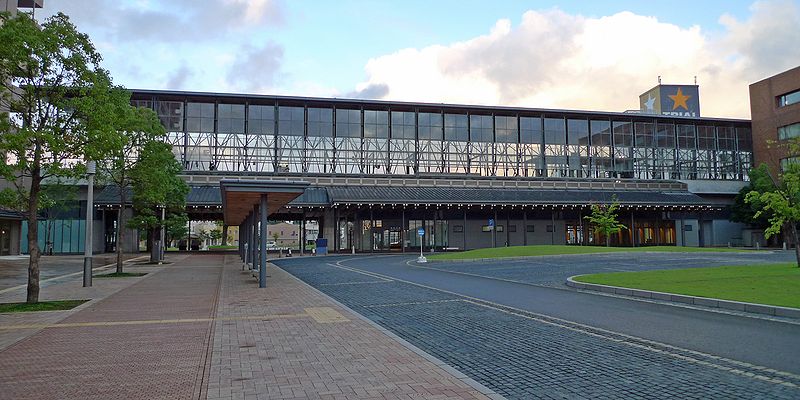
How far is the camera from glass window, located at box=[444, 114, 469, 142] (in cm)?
6359

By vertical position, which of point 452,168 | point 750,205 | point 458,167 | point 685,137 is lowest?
point 750,205

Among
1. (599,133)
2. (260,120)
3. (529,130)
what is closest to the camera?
(260,120)

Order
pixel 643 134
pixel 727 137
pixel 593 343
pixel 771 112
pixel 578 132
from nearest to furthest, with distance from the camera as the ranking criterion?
1. pixel 593 343
2. pixel 771 112
3. pixel 578 132
4. pixel 643 134
5. pixel 727 137

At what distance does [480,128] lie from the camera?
64.2 m

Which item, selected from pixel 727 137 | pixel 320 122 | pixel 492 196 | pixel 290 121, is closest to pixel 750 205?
pixel 727 137

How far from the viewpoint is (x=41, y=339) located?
9195 millimetres

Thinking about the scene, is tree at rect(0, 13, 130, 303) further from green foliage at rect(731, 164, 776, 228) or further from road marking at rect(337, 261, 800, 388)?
green foliage at rect(731, 164, 776, 228)

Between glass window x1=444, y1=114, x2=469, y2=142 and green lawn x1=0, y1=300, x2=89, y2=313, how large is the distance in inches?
2062

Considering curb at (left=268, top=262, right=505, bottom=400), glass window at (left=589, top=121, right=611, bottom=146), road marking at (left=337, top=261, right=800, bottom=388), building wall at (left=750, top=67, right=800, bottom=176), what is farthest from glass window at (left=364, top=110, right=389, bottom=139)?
curb at (left=268, top=262, right=505, bottom=400)

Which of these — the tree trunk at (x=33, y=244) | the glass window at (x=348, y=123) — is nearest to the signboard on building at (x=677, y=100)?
the glass window at (x=348, y=123)

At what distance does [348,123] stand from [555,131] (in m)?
25.4

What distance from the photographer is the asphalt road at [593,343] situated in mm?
6062

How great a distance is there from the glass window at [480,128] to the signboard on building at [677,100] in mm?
25010

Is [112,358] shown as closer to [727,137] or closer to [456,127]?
[456,127]
